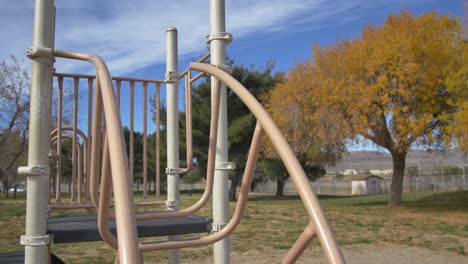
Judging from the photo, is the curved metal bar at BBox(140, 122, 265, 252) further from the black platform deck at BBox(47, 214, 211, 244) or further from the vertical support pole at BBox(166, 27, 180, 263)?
the vertical support pole at BBox(166, 27, 180, 263)

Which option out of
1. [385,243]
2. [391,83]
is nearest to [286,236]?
[385,243]

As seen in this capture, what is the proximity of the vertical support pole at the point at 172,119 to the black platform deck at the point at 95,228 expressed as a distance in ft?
1.44

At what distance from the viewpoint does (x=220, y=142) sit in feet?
8.52

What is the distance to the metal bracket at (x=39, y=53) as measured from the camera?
198 centimetres

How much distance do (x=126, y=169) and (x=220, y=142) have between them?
1367 millimetres

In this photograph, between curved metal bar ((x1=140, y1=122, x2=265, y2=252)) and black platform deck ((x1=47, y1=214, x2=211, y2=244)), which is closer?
curved metal bar ((x1=140, y1=122, x2=265, y2=252))

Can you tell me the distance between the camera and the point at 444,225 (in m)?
10.7

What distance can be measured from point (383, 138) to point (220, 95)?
47.3 feet

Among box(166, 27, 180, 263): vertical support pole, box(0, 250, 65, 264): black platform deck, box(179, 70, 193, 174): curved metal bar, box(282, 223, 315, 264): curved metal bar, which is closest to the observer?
box(282, 223, 315, 264): curved metal bar

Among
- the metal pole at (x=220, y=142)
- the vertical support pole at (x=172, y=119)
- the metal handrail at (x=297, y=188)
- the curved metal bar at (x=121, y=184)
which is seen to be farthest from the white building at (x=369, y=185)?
the curved metal bar at (x=121, y=184)

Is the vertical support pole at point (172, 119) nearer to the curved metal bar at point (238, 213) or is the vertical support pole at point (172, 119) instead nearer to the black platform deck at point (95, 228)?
the black platform deck at point (95, 228)

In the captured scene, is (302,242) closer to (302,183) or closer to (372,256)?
(302,183)

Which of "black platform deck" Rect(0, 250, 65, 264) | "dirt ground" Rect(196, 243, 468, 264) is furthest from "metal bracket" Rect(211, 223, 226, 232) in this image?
"dirt ground" Rect(196, 243, 468, 264)

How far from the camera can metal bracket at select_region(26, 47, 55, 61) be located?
6.50 ft
